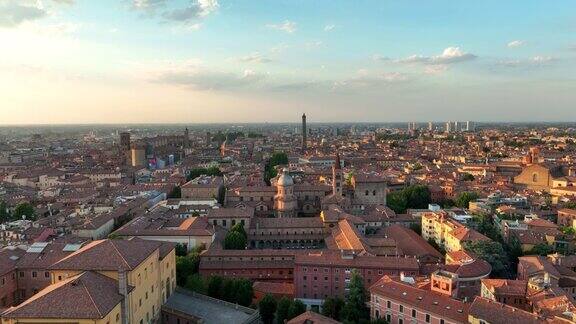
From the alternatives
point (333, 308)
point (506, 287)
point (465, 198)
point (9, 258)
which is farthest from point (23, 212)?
point (465, 198)

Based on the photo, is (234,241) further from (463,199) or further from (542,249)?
(463,199)

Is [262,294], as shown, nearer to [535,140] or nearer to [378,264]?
[378,264]

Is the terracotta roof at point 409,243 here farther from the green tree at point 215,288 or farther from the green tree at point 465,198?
the green tree at point 465,198

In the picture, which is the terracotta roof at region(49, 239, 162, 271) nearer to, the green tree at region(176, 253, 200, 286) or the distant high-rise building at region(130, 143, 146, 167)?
the green tree at region(176, 253, 200, 286)

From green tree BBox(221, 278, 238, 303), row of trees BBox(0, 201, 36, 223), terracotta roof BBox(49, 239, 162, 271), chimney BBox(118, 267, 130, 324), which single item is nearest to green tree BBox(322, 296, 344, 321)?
green tree BBox(221, 278, 238, 303)

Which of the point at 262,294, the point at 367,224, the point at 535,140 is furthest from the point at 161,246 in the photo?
the point at 535,140
